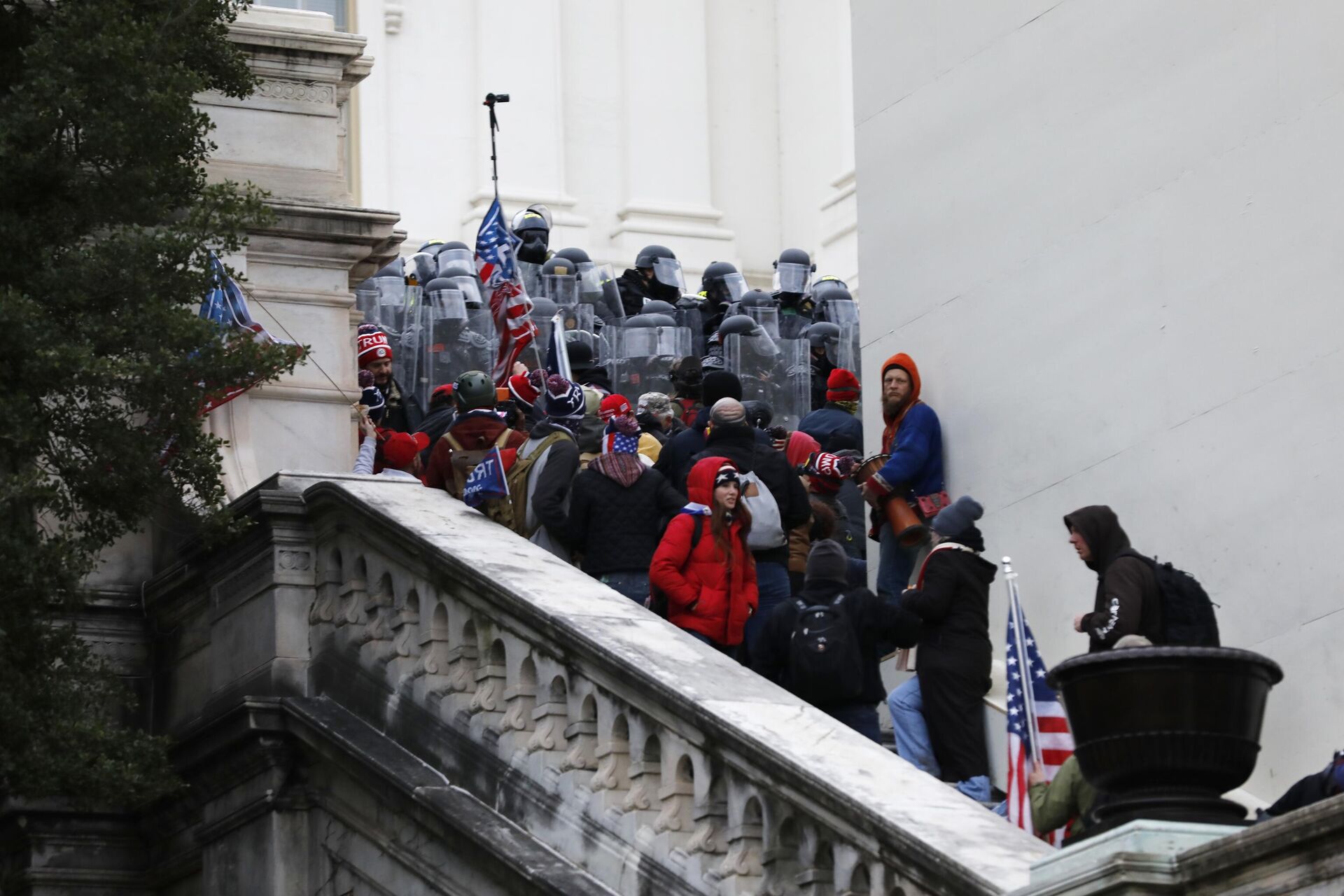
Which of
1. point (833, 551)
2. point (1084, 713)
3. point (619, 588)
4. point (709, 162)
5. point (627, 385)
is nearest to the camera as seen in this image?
point (1084, 713)

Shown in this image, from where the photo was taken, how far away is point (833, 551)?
11953 mm

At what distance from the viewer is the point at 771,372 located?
2312cm

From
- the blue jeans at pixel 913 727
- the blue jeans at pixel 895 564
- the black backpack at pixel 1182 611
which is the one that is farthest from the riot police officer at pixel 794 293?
the black backpack at pixel 1182 611

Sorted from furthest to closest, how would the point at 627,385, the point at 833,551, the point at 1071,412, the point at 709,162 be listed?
the point at 709,162, the point at 627,385, the point at 1071,412, the point at 833,551

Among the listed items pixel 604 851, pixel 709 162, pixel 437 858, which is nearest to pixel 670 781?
pixel 604 851

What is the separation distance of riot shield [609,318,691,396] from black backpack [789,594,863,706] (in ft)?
35.9

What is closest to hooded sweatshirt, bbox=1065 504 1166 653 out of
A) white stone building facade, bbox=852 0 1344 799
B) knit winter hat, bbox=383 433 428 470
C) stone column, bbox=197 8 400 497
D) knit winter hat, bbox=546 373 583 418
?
white stone building facade, bbox=852 0 1344 799

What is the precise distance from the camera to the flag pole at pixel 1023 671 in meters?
10.8

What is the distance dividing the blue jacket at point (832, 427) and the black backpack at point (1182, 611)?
517 centimetres

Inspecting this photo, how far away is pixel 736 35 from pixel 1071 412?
29023mm

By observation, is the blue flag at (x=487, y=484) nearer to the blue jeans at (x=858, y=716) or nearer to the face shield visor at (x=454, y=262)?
the blue jeans at (x=858, y=716)

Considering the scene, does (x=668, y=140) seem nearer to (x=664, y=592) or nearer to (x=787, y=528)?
A: (x=787, y=528)

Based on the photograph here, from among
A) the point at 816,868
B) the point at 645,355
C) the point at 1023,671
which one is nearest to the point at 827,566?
the point at 1023,671

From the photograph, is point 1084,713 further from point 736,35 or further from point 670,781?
point 736,35
